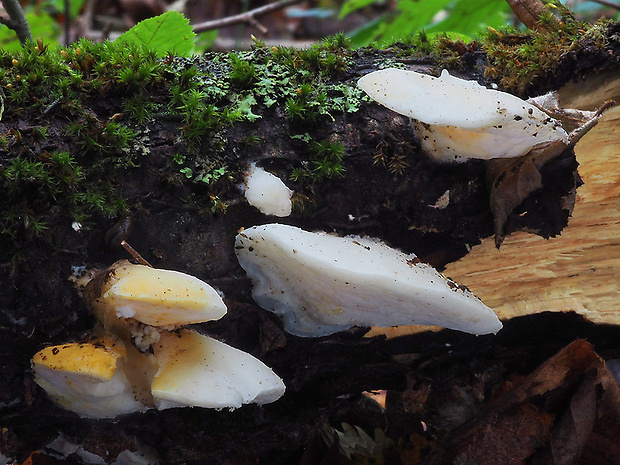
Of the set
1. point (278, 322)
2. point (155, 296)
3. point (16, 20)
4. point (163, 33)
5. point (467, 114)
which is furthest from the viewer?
point (16, 20)

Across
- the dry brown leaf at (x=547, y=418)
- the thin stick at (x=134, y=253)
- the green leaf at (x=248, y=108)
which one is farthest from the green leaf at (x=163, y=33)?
the dry brown leaf at (x=547, y=418)

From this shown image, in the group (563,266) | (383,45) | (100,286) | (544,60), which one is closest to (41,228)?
(100,286)

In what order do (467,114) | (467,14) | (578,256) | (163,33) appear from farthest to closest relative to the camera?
(467,14) → (163,33) → (578,256) → (467,114)

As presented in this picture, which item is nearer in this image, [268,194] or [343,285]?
[343,285]

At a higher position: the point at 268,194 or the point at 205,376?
the point at 268,194

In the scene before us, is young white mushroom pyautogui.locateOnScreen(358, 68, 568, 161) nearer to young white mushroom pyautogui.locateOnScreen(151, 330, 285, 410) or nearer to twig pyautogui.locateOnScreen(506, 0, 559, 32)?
twig pyautogui.locateOnScreen(506, 0, 559, 32)

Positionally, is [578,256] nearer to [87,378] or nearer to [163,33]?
[87,378]

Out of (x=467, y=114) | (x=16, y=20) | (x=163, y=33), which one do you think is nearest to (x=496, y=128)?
(x=467, y=114)
